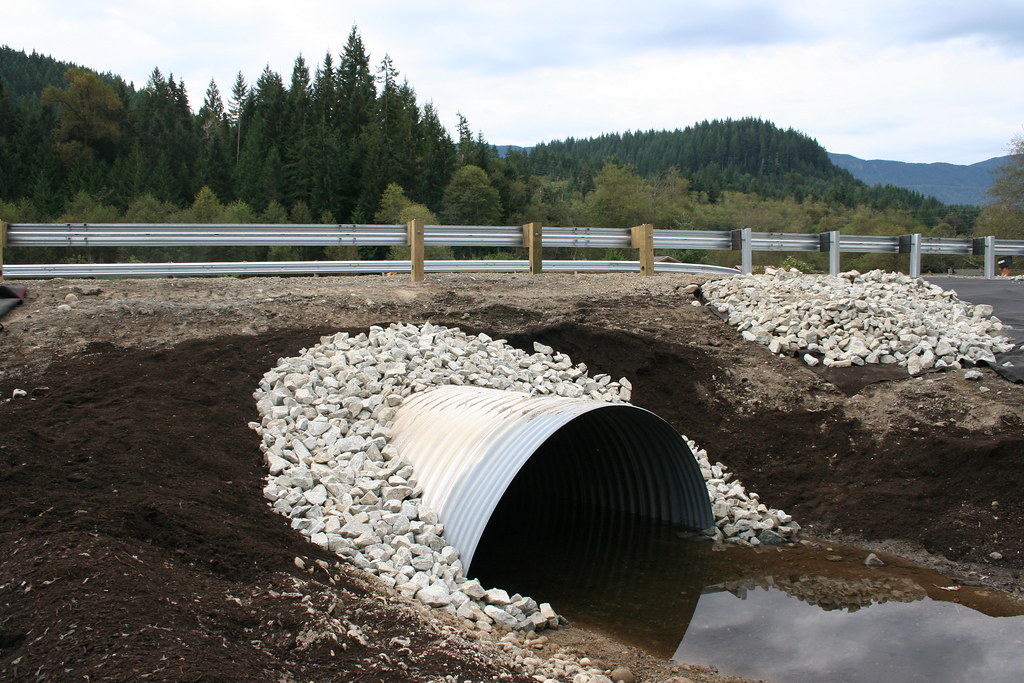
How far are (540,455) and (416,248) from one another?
3868 mm

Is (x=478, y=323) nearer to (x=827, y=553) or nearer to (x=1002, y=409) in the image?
(x=827, y=553)

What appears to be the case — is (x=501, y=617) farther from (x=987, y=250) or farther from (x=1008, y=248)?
(x=1008, y=248)

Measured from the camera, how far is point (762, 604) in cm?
687

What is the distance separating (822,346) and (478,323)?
14.5 ft

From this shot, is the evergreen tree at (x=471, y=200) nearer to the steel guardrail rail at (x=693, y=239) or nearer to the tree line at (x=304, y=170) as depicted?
the tree line at (x=304, y=170)

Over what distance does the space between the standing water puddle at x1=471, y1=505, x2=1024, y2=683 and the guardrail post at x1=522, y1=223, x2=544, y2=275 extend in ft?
17.5

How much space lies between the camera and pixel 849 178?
577 ft

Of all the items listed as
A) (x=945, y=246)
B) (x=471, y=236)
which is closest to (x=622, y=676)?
(x=471, y=236)

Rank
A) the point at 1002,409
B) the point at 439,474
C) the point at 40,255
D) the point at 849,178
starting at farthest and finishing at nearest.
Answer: the point at 849,178
the point at 40,255
the point at 1002,409
the point at 439,474

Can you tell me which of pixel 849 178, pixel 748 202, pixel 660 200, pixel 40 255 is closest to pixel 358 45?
pixel 660 200

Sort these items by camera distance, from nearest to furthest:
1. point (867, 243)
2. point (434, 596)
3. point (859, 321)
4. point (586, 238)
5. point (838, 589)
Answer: point (434, 596) → point (838, 589) → point (859, 321) → point (586, 238) → point (867, 243)

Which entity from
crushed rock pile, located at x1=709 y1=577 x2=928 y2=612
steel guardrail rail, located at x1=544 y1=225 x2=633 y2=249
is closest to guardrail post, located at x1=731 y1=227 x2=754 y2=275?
steel guardrail rail, located at x1=544 y1=225 x2=633 y2=249

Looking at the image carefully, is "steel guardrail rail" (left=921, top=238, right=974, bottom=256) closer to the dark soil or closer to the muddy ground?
the muddy ground

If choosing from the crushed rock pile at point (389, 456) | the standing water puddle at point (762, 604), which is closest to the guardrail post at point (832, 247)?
the crushed rock pile at point (389, 456)
